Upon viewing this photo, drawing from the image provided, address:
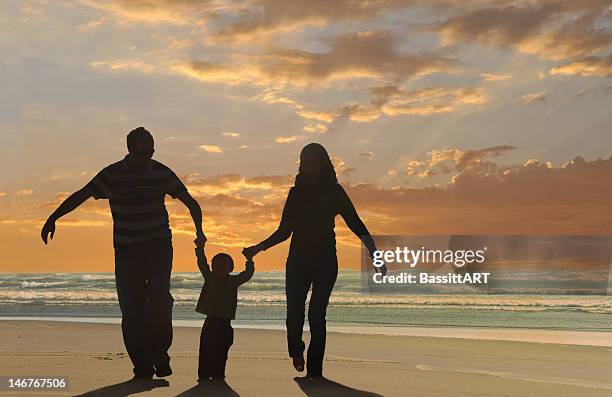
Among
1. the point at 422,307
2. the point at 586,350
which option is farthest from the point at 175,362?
the point at 422,307

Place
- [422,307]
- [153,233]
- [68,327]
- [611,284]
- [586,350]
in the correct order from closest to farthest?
[153,233], [586,350], [68,327], [422,307], [611,284]

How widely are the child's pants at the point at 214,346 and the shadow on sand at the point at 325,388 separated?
0.69 meters

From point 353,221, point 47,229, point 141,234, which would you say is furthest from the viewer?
point 353,221

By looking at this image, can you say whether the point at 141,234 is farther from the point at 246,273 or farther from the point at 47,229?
the point at 246,273

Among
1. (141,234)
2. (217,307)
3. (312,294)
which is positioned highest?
(141,234)

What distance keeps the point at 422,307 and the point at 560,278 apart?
55.0 ft

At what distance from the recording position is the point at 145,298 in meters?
7.37

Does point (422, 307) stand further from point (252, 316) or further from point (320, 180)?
point (320, 180)

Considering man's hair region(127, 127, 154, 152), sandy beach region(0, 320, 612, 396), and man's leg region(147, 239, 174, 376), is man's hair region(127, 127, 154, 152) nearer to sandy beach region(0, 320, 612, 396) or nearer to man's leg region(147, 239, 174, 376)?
man's leg region(147, 239, 174, 376)

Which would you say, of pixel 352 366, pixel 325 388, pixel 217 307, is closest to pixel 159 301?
pixel 217 307

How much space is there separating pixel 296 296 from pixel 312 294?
0.14 m

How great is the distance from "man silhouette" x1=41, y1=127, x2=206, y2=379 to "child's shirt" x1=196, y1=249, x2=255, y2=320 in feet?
1.00

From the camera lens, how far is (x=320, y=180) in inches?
302

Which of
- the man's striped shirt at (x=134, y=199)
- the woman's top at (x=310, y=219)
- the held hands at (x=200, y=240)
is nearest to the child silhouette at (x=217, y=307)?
the held hands at (x=200, y=240)
